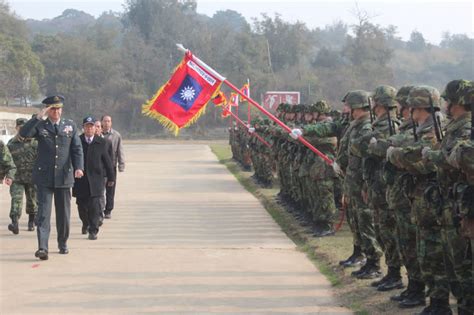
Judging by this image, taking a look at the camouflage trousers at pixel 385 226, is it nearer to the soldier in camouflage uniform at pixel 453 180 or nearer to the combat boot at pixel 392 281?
the combat boot at pixel 392 281

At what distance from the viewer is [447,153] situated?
4.95 metres

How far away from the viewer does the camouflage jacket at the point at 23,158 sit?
1066 centimetres

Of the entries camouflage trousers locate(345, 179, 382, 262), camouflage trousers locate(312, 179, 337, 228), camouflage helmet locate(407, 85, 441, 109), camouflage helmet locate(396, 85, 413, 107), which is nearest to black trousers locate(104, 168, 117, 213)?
camouflage trousers locate(312, 179, 337, 228)

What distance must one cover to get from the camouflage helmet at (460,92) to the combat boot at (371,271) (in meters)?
2.57

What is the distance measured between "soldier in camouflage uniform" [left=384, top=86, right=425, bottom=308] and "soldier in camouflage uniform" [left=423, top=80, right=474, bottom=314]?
2.35 ft

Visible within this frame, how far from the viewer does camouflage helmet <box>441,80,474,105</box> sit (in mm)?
5113

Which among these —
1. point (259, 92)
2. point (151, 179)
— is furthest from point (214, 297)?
point (259, 92)

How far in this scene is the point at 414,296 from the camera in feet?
20.4

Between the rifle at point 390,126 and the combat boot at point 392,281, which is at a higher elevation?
the rifle at point 390,126

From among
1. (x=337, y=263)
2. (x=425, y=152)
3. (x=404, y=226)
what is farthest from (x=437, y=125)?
(x=337, y=263)

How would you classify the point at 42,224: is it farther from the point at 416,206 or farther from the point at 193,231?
the point at 416,206

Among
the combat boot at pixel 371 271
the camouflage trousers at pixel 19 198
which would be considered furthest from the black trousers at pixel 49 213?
the combat boot at pixel 371 271

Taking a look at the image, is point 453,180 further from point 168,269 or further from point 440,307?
point 168,269

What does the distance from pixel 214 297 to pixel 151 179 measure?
14.5 m
